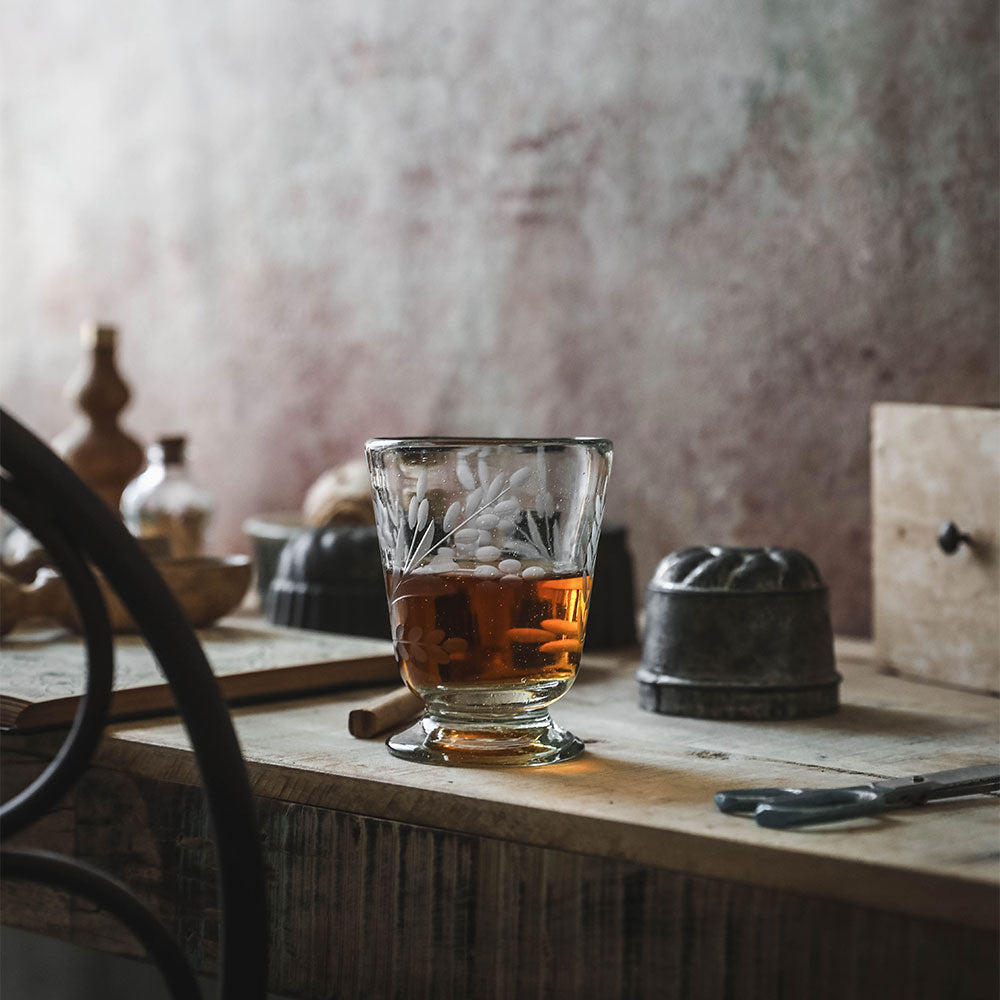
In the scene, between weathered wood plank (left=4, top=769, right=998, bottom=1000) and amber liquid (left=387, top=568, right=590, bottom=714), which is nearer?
weathered wood plank (left=4, top=769, right=998, bottom=1000)

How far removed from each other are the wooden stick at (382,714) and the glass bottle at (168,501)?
0.77 metres

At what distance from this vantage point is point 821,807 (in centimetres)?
65

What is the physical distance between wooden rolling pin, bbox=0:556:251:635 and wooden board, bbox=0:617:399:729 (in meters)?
0.02

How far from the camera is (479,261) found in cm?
164

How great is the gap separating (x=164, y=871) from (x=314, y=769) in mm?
134

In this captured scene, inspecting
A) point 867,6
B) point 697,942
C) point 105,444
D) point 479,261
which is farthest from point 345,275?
point 697,942

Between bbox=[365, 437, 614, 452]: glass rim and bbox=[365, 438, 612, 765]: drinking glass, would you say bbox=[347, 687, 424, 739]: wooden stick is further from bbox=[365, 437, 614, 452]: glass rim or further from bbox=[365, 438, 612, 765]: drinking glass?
bbox=[365, 437, 614, 452]: glass rim

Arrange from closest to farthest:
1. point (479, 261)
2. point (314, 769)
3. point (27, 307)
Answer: point (314, 769)
point (479, 261)
point (27, 307)

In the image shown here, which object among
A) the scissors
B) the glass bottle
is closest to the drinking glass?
the scissors

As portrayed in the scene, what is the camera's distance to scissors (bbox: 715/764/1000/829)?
2.10 ft

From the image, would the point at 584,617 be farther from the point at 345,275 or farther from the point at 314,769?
the point at 345,275

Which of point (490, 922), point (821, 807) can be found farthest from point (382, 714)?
point (821, 807)

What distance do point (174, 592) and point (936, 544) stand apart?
0.61 m

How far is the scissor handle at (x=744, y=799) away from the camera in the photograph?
2.17 feet
